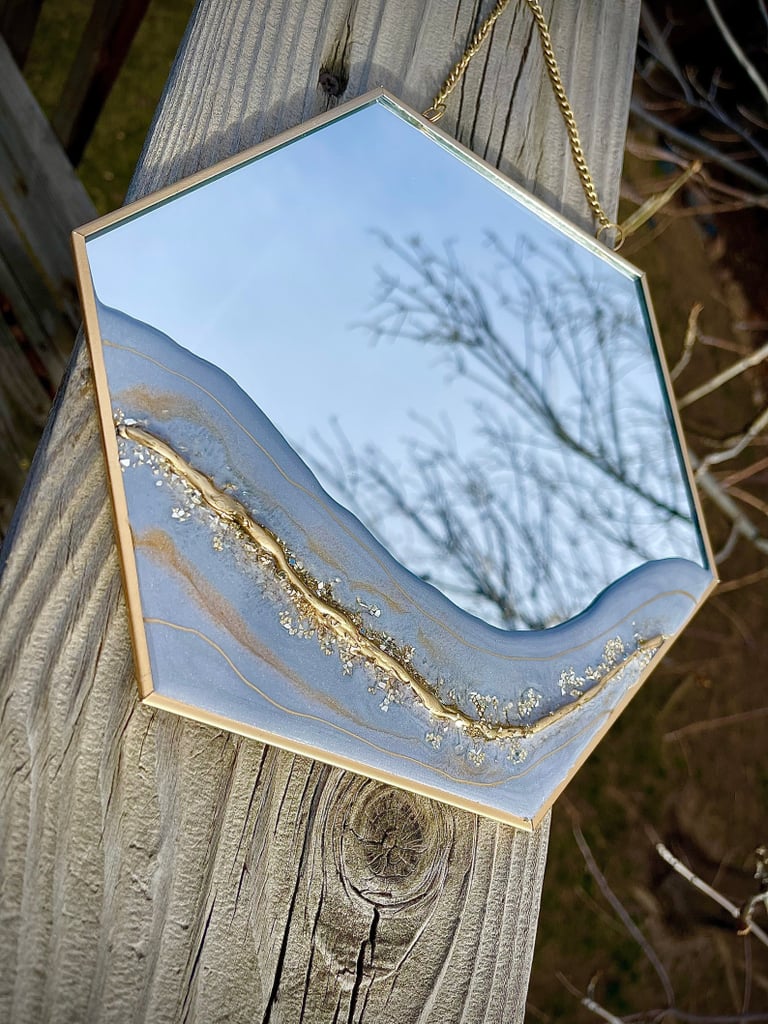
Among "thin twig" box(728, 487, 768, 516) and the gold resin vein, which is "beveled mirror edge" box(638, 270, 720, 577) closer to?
the gold resin vein

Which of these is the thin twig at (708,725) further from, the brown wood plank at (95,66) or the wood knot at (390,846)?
the brown wood plank at (95,66)

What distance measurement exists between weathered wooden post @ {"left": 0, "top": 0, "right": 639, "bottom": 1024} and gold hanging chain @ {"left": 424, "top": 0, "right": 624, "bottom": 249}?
303mm

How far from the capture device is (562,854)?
3.16m

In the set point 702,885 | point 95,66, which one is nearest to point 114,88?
point 95,66

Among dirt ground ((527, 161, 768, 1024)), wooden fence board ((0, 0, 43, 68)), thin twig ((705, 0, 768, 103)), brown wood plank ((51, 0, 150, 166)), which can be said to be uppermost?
wooden fence board ((0, 0, 43, 68))

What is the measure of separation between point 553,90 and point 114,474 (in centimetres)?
103

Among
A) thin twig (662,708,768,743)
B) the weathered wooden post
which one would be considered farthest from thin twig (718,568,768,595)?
the weathered wooden post

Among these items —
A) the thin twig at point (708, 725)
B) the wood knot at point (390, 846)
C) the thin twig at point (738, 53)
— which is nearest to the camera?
the wood knot at point (390, 846)

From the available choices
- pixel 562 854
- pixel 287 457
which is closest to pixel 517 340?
pixel 287 457

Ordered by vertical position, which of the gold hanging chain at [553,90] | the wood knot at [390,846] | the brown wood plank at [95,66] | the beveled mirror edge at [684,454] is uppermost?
the brown wood plank at [95,66]

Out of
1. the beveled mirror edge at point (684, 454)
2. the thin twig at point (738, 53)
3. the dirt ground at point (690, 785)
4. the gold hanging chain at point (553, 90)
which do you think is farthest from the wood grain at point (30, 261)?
the dirt ground at point (690, 785)

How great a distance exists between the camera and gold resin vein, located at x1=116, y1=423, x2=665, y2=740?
0.88 m

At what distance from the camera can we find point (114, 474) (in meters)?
0.85

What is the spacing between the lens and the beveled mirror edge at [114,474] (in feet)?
2.71
